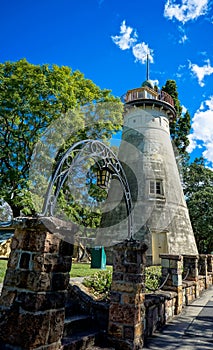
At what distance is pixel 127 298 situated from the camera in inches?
150

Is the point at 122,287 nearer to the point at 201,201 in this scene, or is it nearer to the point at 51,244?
the point at 51,244

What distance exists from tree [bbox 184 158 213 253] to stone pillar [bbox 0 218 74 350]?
2021cm

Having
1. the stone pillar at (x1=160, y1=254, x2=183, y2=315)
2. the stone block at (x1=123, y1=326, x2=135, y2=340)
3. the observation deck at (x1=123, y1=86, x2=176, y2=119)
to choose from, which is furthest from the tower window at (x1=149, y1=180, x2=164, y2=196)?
the stone block at (x1=123, y1=326, x2=135, y2=340)

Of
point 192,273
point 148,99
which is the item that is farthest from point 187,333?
point 148,99

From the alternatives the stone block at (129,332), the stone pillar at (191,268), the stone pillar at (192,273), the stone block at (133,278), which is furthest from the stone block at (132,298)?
the stone pillar at (191,268)

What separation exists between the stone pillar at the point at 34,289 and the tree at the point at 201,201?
20.2m


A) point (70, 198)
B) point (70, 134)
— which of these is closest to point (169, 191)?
point (70, 198)

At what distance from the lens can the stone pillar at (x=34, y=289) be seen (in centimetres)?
232

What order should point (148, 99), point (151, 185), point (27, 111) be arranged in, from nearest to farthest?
point (27, 111) → point (151, 185) → point (148, 99)

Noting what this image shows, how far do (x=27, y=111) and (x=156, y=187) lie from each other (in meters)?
8.52

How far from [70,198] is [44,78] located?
639 centimetres

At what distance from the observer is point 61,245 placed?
2676 millimetres

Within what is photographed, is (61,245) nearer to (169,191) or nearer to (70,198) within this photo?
(70,198)

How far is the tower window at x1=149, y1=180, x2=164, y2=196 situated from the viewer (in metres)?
14.8
